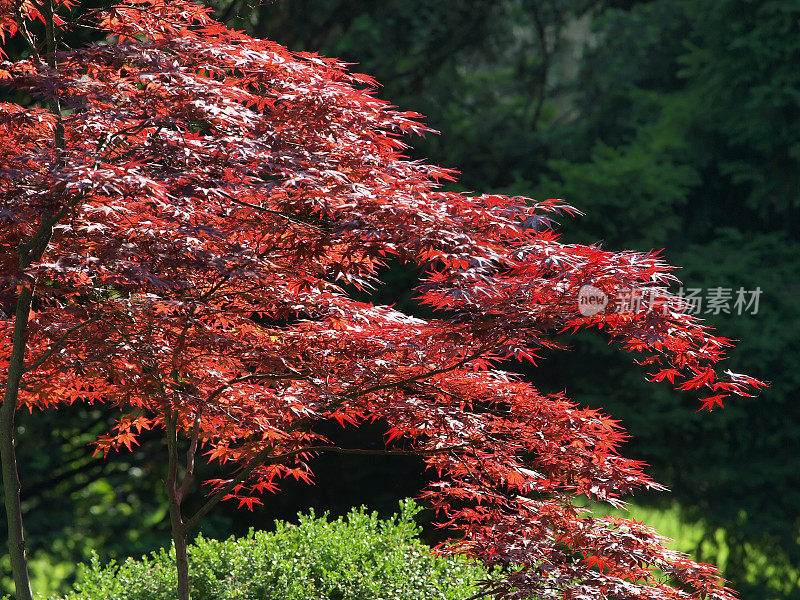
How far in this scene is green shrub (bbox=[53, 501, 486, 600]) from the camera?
5297 millimetres

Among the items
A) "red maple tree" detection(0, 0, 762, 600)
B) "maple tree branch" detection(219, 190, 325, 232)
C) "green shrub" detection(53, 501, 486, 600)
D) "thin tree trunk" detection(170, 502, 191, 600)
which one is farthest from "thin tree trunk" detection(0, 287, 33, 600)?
"green shrub" detection(53, 501, 486, 600)

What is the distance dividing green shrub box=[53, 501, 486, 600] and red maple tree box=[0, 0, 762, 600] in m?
1.04

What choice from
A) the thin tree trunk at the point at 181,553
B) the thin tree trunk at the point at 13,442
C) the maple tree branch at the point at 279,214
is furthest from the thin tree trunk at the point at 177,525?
the maple tree branch at the point at 279,214

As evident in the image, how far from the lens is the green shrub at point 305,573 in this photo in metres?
5.30

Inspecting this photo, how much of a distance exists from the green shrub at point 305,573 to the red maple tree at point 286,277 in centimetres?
104

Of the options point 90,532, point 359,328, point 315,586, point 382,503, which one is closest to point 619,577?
point 359,328

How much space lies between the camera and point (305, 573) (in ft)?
17.4

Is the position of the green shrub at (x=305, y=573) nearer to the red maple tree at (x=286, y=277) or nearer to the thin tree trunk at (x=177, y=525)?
the thin tree trunk at (x=177, y=525)

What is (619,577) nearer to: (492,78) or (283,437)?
(283,437)

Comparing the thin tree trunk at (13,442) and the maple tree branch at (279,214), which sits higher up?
the maple tree branch at (279,214)

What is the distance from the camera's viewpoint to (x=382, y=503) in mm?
9211

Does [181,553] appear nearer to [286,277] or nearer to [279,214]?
[286,277]

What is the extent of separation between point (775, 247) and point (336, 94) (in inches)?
375

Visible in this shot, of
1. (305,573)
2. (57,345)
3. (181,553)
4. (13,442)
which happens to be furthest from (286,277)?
(305,573)
